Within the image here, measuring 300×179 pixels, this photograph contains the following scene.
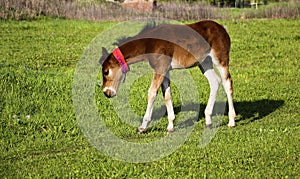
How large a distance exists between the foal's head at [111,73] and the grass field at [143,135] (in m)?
0.84

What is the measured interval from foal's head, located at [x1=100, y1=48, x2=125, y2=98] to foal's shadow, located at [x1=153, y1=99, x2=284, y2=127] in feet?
5.73

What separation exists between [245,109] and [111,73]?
11.7 feet

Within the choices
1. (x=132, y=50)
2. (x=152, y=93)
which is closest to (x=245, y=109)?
(x=152, y=93)

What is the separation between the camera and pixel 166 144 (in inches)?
336

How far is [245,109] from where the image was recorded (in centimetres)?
1123

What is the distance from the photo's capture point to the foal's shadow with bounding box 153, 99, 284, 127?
1047 cm

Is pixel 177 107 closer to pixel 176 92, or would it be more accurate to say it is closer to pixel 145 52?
pixel 176 92

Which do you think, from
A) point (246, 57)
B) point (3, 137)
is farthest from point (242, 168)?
point (246, 57)

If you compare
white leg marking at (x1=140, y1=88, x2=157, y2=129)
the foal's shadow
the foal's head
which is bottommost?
the foal's shadow

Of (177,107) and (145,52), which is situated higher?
(145,52)

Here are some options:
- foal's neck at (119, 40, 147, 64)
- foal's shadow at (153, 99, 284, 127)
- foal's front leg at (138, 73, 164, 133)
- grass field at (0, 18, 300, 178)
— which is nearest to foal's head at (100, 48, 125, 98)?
foal's neck at (119, 40, 147, 64)

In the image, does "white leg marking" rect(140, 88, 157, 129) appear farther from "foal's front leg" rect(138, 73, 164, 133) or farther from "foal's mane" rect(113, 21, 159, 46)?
"foal's mane" rect(113, 21, 159, 46)

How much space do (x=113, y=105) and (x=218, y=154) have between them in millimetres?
3387

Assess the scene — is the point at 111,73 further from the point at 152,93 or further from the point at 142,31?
the point at 142,31
